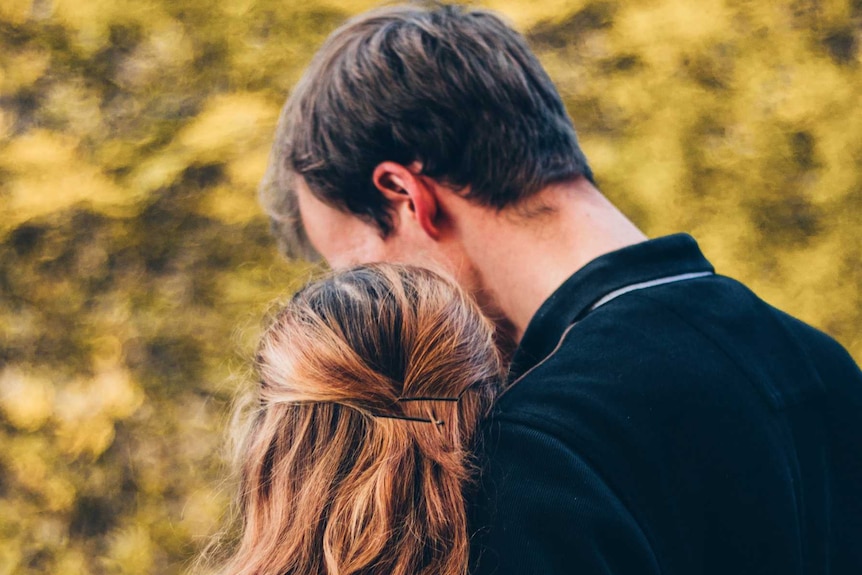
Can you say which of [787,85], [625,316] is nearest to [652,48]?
[787,85]

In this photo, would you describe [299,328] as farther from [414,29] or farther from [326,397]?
[414,29]

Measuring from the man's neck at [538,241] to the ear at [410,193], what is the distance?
0.07 m

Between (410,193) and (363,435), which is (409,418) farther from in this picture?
(410,193)

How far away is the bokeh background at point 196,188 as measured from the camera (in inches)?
106

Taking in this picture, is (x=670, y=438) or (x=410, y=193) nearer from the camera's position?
(x=670, y=438)

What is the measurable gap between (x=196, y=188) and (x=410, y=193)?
1474mm

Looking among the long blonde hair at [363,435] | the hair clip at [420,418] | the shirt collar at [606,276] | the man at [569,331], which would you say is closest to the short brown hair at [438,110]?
→ the man at [569,331]

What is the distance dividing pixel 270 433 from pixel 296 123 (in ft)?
2.95

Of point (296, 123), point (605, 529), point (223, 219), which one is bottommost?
point (223, 219)

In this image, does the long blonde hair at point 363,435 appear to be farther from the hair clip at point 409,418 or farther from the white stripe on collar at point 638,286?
the white stripe on collar at point 638,286

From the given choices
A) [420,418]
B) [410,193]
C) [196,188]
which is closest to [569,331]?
[420,418]

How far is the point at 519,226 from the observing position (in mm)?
1486

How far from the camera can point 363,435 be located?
1.00 metres

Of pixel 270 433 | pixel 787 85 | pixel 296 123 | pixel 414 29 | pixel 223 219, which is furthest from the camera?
pixel 223 219
